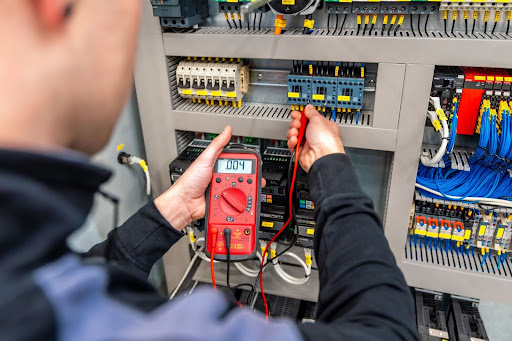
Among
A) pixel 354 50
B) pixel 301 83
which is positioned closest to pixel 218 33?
pixel 301 83

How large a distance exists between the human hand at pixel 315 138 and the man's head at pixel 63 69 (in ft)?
2.14

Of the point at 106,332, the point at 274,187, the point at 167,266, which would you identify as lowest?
the point at 167,266

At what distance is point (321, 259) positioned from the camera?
80 cm

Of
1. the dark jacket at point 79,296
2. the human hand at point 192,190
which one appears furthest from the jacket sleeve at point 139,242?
the dark jacket at point 79,296

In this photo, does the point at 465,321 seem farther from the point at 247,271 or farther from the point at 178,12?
the point at 178,12

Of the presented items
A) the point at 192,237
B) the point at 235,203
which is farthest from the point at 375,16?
the point at 192,237

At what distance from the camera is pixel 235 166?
119 cm

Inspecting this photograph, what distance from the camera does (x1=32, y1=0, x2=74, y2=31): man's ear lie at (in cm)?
40

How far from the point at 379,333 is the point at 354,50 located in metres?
0.79

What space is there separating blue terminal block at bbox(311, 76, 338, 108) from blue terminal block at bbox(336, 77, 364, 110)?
2 cm

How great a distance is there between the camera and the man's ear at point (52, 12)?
15.6 inches

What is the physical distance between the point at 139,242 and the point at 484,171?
1.11 metres

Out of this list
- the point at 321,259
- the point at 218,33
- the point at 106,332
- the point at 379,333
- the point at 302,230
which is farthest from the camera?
the point at 302,230

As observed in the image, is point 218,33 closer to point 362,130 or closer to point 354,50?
point 354,50
